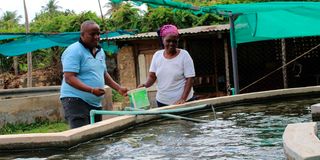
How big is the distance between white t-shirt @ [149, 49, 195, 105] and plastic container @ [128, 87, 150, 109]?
35 centimetres

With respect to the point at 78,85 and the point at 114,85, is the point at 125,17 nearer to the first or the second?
the point at 114,85

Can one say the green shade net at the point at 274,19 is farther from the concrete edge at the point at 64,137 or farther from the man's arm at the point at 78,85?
the man's arm at the point at 78,85

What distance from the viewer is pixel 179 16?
2053 centimetres

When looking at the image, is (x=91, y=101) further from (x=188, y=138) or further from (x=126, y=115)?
(x=188, y=138)

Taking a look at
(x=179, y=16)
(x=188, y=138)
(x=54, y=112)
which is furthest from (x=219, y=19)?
(x=188, y=138)

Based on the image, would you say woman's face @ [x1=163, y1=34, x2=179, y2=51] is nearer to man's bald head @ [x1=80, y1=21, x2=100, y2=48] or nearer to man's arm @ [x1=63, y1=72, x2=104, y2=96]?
man's bald head @ [x1=80, y1=21, x2=100, y2=48]

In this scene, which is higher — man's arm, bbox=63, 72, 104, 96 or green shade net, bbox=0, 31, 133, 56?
green shade net, bbox=0, 31, 133, 56

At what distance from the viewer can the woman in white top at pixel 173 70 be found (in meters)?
5.97

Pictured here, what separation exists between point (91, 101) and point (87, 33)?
73 cm

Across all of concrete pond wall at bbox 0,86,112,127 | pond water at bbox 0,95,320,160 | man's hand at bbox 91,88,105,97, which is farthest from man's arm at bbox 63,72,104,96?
concrete pond wall at bbox 0,86,112,127

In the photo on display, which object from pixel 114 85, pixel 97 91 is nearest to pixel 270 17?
pixel 114 85

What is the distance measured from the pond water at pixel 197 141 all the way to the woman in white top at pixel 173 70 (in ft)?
1.18

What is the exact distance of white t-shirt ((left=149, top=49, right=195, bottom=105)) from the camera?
6.05m

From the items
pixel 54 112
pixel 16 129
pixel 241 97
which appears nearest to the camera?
pixel 241 97
